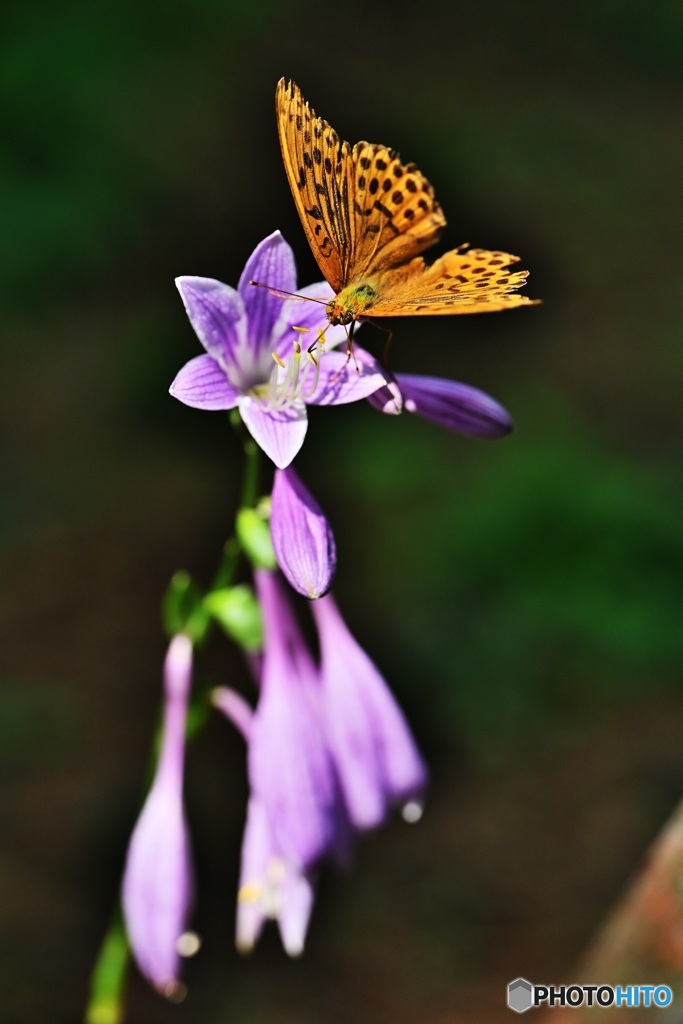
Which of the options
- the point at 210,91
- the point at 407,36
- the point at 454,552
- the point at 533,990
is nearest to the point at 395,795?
the point at 533,990

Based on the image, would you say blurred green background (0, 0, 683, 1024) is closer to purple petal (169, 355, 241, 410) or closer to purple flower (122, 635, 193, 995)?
purple flower (122, 635, 193, 995)

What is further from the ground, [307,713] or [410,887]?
[307,713]

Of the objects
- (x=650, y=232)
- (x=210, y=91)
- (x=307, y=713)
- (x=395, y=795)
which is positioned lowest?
(x=395, y=795)

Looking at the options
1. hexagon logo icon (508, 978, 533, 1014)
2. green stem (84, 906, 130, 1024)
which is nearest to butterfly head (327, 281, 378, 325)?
green stem (84, 906, 130, 1024)

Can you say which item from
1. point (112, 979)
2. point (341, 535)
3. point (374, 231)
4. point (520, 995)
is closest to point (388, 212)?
point (374, 231)

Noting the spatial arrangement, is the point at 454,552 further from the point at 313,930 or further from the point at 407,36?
the point at 407,36

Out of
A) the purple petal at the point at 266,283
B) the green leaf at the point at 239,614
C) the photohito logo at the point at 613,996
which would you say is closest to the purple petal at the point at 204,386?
the purple petal at the point at 266,283
